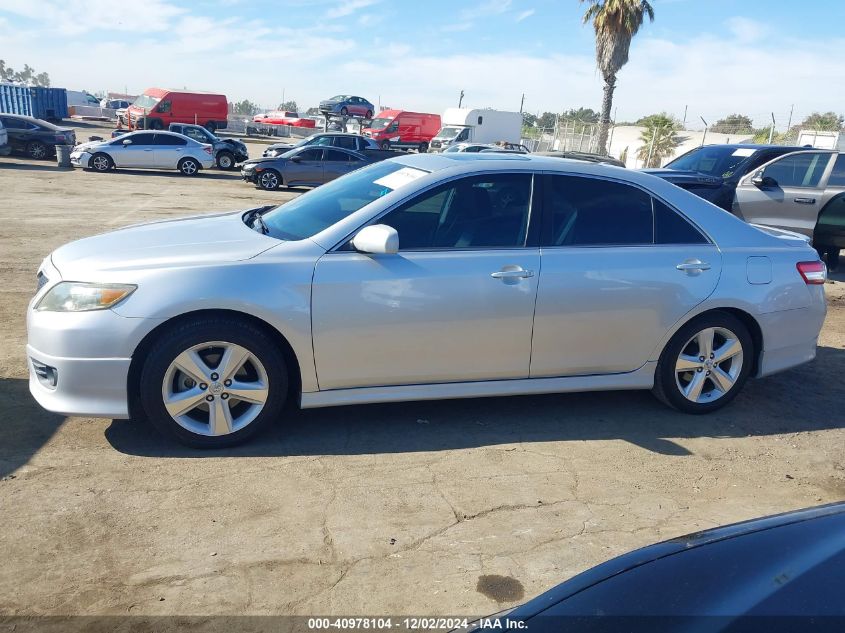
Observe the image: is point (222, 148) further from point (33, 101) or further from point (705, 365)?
point (705, 365)

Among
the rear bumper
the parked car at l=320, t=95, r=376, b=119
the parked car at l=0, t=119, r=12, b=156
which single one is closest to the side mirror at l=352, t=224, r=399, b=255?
the rear bumper

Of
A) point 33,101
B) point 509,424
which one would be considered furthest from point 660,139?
point 509,424

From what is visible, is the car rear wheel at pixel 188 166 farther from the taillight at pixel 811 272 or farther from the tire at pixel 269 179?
the taillight at pixel 811 272

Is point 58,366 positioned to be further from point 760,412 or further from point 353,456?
point 760,412

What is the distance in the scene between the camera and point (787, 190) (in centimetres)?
1019

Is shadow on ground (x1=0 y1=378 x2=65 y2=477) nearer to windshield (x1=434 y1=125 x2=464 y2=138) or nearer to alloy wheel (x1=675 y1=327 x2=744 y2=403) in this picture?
alloy wheel (x1=675 y1=327 x2=744 y2=403)

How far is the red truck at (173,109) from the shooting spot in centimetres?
3875

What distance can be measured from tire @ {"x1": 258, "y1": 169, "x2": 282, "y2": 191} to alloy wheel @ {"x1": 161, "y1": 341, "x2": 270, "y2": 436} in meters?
17.7

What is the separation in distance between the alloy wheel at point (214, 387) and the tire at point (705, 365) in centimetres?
259

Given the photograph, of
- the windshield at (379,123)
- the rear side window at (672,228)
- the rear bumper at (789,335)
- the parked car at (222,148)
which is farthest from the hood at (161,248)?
the windshield at (379,123)

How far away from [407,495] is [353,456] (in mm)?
517

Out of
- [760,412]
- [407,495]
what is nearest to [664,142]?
[760,412]

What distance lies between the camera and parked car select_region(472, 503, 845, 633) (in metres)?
1.66

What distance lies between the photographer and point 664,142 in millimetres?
35312
